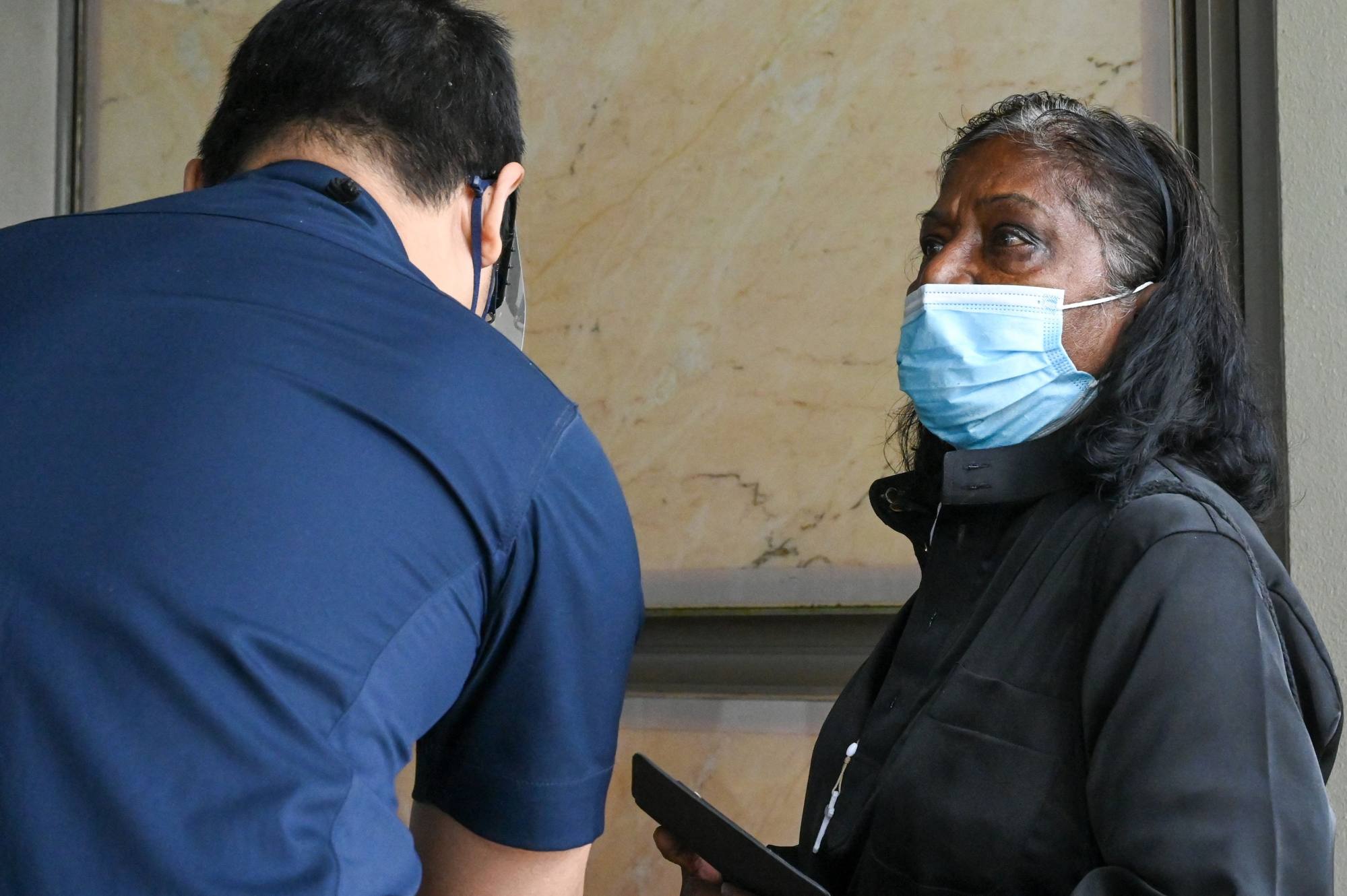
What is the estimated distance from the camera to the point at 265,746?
864mm

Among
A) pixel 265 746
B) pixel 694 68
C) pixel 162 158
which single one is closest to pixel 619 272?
pixel 694 68

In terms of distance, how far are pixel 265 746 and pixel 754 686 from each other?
181 cm

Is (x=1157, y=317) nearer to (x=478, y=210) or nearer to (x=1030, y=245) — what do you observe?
(x=1030, y=245)

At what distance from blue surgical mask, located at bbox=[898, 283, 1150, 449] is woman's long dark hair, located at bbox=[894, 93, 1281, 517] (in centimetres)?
5

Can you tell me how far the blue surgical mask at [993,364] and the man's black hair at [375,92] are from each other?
554mm

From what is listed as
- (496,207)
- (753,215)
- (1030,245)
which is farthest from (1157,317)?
(753,215)

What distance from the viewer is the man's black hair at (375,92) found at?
1.23 metres

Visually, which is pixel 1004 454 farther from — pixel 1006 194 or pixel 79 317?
pixel 79 317

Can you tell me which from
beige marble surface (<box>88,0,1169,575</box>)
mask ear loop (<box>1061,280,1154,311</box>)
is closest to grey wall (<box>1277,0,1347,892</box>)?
beige marble surface (<box>88,0,1169,575</box>)

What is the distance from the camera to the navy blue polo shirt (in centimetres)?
85

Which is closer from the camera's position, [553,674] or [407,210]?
[553,674]

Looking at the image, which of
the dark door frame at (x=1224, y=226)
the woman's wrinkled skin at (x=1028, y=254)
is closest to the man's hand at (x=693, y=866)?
the woman's wrinkled skin at (x=1028, y=254)

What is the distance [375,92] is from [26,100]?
9.04 ft

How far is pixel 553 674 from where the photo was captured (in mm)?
1070
